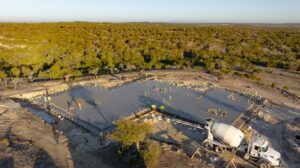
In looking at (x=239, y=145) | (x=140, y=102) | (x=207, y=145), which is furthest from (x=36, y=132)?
(x=239, y=145)

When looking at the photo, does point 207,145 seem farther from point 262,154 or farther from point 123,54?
point 123,54

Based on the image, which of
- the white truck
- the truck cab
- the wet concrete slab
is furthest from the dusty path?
the truck cab

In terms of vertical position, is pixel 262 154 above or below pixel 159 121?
above

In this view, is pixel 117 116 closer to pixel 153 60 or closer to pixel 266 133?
pixel 266 133

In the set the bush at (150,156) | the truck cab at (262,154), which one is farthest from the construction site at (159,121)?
the bush at (150,156)

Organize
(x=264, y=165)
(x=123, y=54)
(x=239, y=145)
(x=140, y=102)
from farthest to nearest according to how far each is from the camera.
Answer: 1. (x=123, y=54)
2. (x=140, y=102)
3. (x=239, y=145)
4. (x=264, y=165)

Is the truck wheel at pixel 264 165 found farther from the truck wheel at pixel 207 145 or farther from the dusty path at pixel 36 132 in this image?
the dusty path at pixel 36 132
